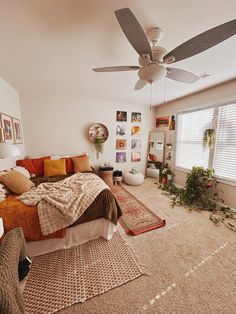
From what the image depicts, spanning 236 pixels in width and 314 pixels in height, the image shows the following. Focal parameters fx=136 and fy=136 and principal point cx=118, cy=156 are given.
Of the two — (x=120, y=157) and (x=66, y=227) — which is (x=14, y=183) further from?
(x=120, y=157)

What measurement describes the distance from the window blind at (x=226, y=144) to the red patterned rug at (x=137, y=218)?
161cm

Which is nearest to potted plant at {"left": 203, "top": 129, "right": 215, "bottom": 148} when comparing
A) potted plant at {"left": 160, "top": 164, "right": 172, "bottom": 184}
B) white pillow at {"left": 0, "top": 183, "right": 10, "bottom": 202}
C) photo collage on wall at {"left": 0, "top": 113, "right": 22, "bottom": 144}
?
potted plant at {"left": 160, "top": 164, "right": 172, "bottom": 184}

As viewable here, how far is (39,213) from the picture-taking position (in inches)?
58.2

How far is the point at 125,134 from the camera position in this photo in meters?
4.16

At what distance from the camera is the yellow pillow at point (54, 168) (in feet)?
9.50

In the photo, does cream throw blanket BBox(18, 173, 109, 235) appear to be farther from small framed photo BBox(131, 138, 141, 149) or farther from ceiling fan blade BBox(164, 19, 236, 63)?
small framed photo BBox(131, 138, 141, 149)

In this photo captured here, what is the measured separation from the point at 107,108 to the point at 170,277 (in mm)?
3686

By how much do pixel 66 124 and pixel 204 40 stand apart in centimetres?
323

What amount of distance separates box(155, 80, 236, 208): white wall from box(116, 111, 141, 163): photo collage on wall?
859 mm

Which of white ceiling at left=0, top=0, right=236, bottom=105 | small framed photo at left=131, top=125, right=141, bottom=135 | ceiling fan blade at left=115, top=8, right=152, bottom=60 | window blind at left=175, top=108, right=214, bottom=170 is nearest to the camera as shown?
ceiling fan blade at left=115, top=8, right=152, bottom=60

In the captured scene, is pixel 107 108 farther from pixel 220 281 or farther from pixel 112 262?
pixel 220 281

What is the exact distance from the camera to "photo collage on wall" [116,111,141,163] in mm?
4055

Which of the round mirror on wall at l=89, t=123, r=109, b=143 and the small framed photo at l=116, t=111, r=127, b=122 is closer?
the round mirror on wall at l=89, t=123, r=109, b=143

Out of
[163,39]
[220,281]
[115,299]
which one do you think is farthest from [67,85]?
[220,281]
